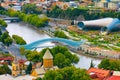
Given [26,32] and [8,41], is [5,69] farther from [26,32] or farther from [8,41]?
[26,32]

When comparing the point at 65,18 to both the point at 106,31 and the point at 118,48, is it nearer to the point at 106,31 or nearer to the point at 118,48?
the point at 106,31

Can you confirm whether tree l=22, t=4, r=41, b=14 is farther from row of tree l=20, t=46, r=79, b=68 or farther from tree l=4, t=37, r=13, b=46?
row of tree l=20, t=46, r=79, b=68

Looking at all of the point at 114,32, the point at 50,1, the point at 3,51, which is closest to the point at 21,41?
the point at 3,51

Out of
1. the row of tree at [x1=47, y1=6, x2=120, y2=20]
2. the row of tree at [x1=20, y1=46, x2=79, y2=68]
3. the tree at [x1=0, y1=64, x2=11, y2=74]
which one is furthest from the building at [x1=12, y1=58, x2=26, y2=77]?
the row of tree at [x1=47, y1=6, x2=120, y2=20]

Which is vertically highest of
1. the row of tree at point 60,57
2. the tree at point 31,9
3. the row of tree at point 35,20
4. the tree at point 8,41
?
the row of tree at point 60,57

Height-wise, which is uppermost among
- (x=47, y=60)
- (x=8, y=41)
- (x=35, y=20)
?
(x=47, y=60)

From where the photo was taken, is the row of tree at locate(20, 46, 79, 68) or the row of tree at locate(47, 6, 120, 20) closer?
the row of tree at locate(20, 46, 79, 68)

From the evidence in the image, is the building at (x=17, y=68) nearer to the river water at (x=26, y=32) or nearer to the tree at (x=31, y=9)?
the river water at (x=26, y=32)

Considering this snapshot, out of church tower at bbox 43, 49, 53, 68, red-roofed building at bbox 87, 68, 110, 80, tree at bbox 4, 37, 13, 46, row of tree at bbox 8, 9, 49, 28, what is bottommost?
row of tree at bbox 8, 9, 49, 28

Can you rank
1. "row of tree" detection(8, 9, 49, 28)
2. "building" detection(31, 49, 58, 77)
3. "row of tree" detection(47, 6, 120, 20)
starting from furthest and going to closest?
"row of tree" detection(47, 6, 120, 20), "row of tree" detection(8, 9, 49, 28), "building" detection(31, 49, 58, 77)

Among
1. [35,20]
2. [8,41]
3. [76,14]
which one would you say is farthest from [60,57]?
[76,14]

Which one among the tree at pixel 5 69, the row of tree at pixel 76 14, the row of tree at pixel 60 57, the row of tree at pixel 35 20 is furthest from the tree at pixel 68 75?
the row of tree at pixel 76 14
